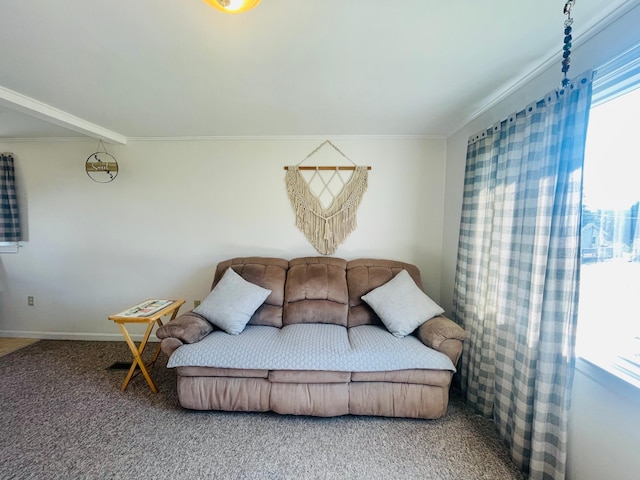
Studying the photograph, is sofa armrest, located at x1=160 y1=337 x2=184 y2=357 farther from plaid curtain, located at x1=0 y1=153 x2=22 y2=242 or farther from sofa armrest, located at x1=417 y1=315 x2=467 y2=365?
plaid curtain, located at x1=0 y1=153 x2=22 y2=242

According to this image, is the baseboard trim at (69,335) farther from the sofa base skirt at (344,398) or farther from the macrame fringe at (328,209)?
the macrame fringe at (328,209)

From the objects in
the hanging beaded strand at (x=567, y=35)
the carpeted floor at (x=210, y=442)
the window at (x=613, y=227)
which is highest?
the hanging beaded strand at (x=567, y=35)

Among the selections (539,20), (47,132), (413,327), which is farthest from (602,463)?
(47,132)

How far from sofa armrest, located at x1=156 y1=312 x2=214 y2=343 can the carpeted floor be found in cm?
58

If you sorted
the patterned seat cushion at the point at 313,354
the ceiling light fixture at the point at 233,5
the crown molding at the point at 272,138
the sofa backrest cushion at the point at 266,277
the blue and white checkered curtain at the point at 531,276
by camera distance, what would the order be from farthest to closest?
1. the crown molding at the point at 272,138
2. the sofa backrest cushion at the point at 266,277
3. the patterned seat cushion at the point at 313,354
4. the blue and white checkered curtain at the point at 531,276
5. the ceiling light fixture at the point at 233,5

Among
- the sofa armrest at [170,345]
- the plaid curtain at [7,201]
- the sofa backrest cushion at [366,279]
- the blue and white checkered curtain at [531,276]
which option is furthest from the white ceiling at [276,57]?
the sofa armrest at [170,345]

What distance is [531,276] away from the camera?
1.49 meters

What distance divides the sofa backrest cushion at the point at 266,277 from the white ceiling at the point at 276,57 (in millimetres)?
1460

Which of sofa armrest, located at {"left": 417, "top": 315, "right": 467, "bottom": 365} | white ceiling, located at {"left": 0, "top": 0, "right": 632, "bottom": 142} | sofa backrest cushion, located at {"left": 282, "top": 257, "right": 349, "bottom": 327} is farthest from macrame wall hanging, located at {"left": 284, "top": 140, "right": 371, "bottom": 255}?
sofa armrest, located at {"left": 417, "top": 315, "right": 467, "bottom": 365}

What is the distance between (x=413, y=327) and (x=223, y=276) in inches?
73.2

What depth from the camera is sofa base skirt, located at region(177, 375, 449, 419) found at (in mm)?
1874

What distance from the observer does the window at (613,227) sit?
1193mm

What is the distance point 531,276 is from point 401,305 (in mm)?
978

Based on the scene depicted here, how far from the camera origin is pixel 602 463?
47.8 inches
